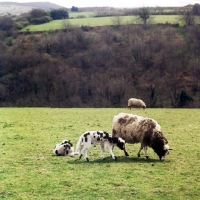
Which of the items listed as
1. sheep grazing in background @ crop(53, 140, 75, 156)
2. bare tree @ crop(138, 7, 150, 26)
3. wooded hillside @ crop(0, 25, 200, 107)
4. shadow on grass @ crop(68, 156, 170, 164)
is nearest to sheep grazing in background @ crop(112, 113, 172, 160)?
shadow on grass @ crop(68, 156, 170, 164)

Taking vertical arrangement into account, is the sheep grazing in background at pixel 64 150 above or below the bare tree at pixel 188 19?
below

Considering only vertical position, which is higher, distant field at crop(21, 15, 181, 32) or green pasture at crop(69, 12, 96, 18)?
green pasture at crop(69, 12, 96, 18)

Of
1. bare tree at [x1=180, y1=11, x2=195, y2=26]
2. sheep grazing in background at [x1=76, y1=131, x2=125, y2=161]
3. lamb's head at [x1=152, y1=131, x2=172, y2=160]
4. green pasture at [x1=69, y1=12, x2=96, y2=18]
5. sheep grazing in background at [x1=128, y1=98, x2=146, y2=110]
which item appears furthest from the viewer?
green pasture at [x1=69, y1=12, x2=96, y2=18]

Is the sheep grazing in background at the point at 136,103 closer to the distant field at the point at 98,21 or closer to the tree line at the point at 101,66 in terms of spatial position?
the tree line at the point at 101,66

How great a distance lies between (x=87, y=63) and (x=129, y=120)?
214ft

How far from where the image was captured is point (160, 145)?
15.7 meters

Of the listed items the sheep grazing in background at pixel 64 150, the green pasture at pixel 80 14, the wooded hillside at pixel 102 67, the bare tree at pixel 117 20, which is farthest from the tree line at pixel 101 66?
A: the sheep grazing in background at pixel 64 150

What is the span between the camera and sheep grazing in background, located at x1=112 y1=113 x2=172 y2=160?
15.7 metres

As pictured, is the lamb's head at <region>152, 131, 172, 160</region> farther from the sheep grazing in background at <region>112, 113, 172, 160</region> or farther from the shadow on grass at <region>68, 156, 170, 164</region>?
the shadow on grass at <region>68, 156, 170, 164</region>

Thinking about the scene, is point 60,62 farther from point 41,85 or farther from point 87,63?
point 41,85

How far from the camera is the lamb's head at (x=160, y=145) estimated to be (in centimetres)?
1563

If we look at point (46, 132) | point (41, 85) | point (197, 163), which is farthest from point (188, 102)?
point (197, 163)

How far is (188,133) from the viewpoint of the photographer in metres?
23.7

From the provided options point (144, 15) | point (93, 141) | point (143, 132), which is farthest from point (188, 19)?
point (93, 141)
